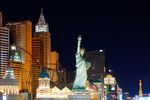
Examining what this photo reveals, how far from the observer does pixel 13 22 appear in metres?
63.4

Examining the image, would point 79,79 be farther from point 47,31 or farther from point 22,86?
point 47,31

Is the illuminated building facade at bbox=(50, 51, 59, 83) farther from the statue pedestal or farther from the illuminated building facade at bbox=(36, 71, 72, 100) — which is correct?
the statue pedestal

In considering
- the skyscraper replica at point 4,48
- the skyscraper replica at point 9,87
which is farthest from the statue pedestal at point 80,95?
the skyscraper replica at point 4,48

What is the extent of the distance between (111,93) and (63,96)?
24482 mm

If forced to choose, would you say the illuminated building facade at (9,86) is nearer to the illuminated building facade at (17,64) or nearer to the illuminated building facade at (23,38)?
the illuminated building facade at (17,64)

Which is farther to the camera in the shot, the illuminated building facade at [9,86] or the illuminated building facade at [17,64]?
the illuminated building facade at [17,64]

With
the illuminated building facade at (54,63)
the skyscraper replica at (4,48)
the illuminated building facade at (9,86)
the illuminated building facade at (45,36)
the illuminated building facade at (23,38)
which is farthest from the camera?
the illuminated building facade at (45,36)

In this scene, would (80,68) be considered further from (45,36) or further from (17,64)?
(45,36)

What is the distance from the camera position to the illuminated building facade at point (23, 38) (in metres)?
61.2

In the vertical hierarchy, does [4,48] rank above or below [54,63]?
above

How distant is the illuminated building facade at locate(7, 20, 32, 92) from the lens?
201 ft

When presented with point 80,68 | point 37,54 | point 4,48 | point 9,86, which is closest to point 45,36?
point 37,54

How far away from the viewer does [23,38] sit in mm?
62156

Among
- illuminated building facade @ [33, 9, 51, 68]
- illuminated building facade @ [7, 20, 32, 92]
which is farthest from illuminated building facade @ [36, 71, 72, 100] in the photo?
illuminated building facade @ [33, 9, 51, 68]
